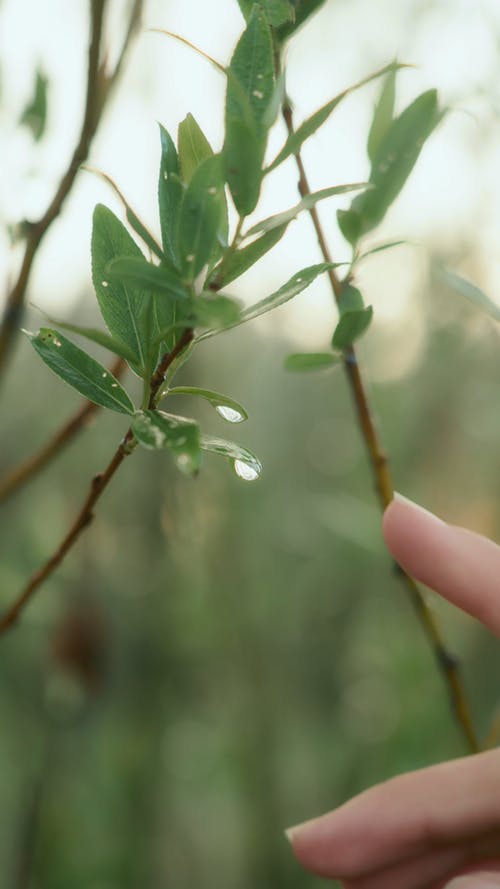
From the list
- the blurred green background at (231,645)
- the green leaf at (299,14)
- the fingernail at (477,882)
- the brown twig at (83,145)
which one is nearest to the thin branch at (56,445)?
the brown twig at (83,145)

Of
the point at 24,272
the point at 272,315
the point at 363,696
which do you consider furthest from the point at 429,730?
the point at 24,272

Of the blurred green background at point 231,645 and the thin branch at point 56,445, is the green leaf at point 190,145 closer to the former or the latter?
the thin branch at point 56,445

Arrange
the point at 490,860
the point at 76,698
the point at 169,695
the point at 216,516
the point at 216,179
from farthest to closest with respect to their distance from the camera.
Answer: the point at 169,695
the point at 216,516
the point at 76,698
the point at 490,860
the point at 216,179

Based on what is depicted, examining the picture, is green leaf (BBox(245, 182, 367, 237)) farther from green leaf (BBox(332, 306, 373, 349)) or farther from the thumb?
the thumb

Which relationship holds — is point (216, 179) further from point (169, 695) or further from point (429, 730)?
point (169, 695)

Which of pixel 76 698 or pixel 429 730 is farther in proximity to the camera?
pixel 429 730

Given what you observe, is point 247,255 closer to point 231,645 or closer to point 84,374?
point 84,374

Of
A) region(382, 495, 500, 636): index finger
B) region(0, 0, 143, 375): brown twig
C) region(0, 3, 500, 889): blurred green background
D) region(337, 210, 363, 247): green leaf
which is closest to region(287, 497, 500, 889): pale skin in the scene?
region(382, 495, 500, 636): index finger
